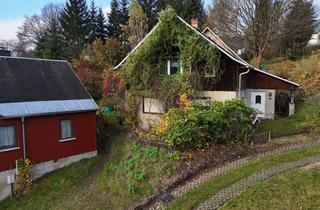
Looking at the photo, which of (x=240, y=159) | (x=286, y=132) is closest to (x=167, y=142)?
(x=240, y=159)

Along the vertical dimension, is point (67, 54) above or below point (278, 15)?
below

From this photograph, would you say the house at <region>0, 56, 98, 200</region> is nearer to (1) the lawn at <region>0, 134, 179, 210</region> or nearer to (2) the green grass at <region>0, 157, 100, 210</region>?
(2) the green grass at <region>0, 157, 100, 210</region>

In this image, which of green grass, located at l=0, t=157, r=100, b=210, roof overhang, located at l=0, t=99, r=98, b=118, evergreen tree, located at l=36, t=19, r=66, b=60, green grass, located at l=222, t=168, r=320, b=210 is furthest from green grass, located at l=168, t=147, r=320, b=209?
evergreen tree, located at l=36, t=19, r=66, b=60

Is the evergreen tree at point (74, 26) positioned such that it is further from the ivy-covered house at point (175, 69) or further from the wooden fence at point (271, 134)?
the wooden fence at point (271, 134)

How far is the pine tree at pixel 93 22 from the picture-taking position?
48750 mm

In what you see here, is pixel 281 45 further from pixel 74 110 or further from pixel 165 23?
pixel 74 110

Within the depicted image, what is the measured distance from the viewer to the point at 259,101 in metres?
22.1

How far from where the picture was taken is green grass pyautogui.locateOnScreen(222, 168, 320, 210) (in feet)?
29.1

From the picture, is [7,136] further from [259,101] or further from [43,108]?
[259,101]

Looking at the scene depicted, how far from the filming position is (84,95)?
18.8 metres

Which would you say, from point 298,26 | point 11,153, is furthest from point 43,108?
point 298,26

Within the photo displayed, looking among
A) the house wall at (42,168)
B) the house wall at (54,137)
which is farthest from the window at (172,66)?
the house wall at (42,168)

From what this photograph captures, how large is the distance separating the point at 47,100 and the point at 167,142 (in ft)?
25.1

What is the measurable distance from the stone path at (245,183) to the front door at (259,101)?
9960mm
